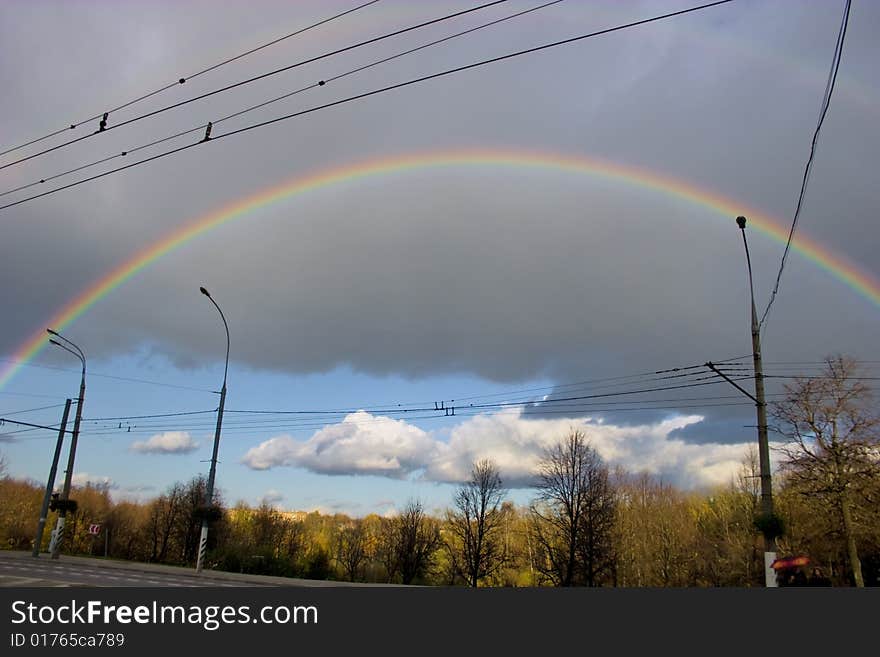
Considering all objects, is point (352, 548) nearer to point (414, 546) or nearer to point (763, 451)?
point (414, 546)

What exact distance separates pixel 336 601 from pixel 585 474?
4442 centimetres

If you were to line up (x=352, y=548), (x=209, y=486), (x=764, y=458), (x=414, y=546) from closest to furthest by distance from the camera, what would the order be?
(x=764, y=458)
(x=209, y=486)
(x=414, y=546)
(x=352, y=548)

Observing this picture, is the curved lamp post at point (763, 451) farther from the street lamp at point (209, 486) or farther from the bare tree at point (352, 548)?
the bare tree at point (352, 548)

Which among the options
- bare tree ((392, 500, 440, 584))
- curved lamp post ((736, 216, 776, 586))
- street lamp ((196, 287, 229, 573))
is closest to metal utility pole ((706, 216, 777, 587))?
curved lamp post ((736, 216, 776, 586))

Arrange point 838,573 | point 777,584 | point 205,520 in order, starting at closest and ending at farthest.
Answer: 1. point 777,584
2. point 205,520
3. point 838,573

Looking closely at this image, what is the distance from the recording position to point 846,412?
3241 cm

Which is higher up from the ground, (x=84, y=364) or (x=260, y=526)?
(x=84, y=364)

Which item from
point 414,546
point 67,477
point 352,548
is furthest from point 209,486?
point 352,548

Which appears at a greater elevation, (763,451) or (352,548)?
(763,451)

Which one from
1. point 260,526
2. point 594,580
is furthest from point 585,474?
point 260,526

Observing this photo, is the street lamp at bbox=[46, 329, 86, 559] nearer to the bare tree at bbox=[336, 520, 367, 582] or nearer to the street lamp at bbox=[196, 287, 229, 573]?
the street lamp at bbox=[196, 287, 229, 573]

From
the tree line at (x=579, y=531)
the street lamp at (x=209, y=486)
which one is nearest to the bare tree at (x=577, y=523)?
the tree line at (x=579, y=531)

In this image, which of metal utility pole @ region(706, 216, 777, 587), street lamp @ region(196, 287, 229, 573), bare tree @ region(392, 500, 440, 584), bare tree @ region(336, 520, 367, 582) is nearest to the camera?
metal utility pole @ region(706, 216, 777, 587)

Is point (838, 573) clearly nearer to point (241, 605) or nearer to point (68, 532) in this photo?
point (241, 605)
